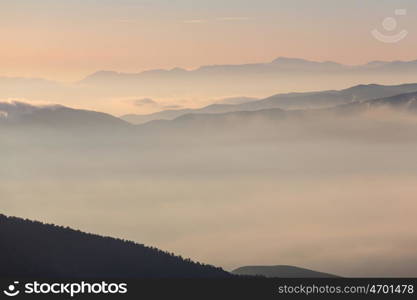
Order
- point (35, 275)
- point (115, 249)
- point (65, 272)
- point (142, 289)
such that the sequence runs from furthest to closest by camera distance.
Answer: point (115, 249), point (65, 272), point (35, 275), point (142, 289)

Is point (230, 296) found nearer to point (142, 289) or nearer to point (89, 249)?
point (142, 289)

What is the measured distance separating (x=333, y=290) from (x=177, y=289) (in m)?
12.2

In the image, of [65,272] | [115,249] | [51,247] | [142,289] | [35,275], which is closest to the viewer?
[142,289]

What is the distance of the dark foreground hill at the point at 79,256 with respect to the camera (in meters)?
105

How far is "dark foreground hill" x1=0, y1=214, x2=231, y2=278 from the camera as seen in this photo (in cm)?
10506

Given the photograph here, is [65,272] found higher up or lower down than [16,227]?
lower down

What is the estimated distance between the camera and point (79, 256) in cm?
11550

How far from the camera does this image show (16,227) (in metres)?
120

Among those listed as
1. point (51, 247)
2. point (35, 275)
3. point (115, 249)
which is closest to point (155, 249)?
point (115, 249)
